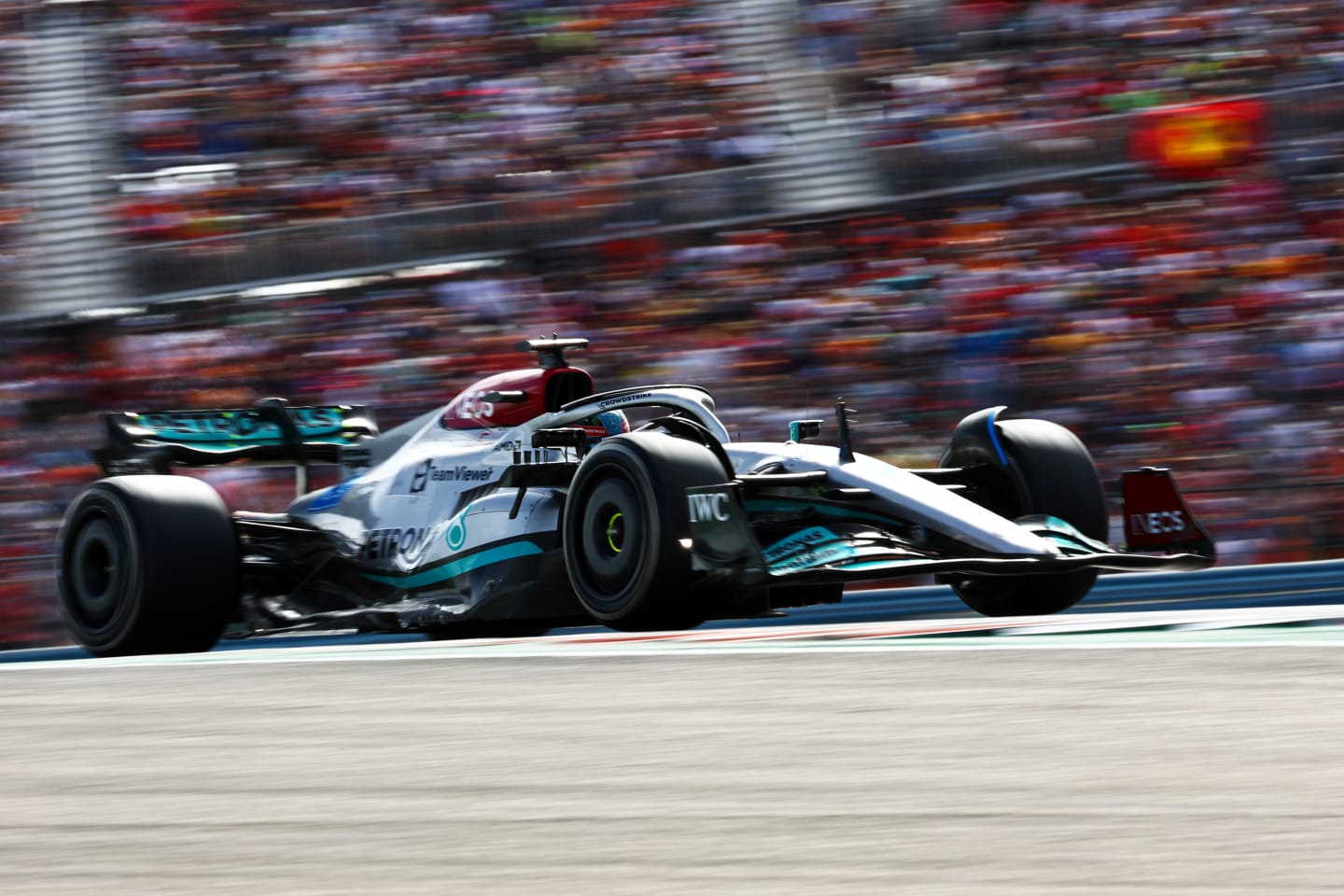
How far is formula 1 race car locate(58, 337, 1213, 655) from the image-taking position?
682cm

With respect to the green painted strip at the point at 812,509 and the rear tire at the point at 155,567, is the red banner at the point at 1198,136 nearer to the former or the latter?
the green painted strip at the point at 812,509

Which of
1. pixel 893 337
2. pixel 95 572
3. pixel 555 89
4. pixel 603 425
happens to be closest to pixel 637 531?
pixel 603 425

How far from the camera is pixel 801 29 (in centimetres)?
1605

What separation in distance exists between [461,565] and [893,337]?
4.96m

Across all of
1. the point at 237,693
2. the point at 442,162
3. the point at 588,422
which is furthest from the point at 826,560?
the point at 442,162

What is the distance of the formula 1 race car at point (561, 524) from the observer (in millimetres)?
6816

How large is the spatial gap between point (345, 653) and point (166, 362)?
652cm

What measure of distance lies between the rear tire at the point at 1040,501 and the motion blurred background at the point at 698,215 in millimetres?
2625

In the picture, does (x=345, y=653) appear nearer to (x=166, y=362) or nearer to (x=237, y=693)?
(x=237, y=693)

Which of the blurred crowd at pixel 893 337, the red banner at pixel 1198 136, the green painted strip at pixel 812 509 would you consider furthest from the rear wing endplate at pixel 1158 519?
the red banner at pixel 1198 136

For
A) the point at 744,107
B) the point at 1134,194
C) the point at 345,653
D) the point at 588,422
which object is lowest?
the point at 345,653

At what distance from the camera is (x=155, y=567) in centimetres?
779

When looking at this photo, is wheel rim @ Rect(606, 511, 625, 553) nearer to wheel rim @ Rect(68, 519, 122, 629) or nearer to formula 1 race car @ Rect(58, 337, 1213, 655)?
formula 1 race car @ Rect(58, 337, 1213, 655)

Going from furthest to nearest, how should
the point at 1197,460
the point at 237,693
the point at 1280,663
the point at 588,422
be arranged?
1. the point at 1197,460
2. the point at 588,422
3. the point at 237,693
4. the point at 1280,663
